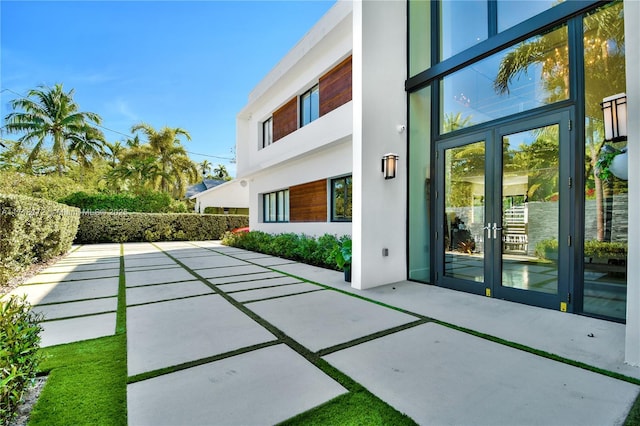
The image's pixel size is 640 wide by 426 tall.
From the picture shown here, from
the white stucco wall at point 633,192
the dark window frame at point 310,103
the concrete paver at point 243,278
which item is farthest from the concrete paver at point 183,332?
the dark window frame at point 310,103

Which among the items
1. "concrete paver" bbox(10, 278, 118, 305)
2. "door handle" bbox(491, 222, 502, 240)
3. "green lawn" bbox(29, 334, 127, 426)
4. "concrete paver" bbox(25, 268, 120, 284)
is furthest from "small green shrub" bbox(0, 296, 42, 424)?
"door handle" bbox(491, 222, 502, 240)

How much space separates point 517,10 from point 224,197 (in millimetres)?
20485

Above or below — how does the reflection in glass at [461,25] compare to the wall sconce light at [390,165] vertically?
above

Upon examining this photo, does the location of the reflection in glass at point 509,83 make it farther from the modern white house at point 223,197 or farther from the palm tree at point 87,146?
the palm tree at point 87,146

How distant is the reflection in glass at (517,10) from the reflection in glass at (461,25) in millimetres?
233

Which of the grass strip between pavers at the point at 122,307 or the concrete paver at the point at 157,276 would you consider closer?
the grass strip between pavers at the point at 122,307

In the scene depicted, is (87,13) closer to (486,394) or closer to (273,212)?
(273,212)

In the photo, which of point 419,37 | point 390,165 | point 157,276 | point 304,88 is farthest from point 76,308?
point 304,88

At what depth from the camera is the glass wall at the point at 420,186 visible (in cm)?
545

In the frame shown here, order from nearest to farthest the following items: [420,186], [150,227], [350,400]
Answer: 1. [350,400]
2. [420,186]
3. [150,227]

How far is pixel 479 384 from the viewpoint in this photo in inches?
81.2

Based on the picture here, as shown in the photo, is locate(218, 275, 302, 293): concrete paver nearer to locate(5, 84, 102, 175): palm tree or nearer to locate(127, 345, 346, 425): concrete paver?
locate(127, 345, 346, 425): concrete paver

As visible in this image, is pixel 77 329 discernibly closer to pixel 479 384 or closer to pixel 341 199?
pixel 479 384

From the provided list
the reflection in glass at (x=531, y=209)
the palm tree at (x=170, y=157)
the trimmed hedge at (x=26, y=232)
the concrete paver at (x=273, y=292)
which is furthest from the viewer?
the palm tree at (x=170, y=157)
